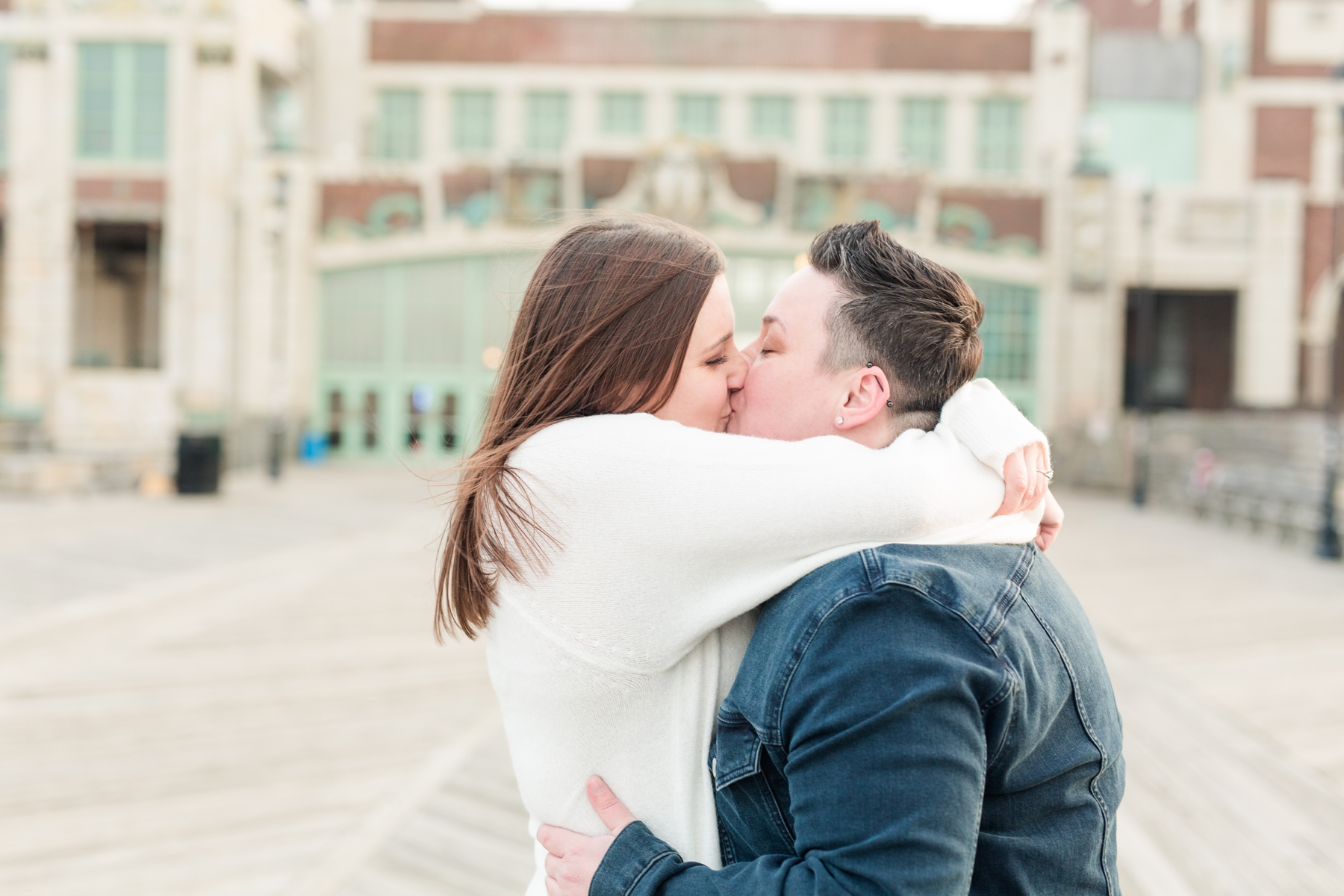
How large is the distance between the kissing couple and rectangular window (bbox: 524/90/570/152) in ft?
81.6

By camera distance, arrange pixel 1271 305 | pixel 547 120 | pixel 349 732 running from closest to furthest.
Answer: pixel 349 732, pixel 1271 305, pixel 547 120

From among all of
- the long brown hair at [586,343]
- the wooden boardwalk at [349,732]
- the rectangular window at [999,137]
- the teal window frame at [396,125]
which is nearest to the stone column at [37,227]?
the teal window frame at [396,125]

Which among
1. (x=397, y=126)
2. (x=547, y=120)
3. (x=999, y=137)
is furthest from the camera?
(x=397, y=126)

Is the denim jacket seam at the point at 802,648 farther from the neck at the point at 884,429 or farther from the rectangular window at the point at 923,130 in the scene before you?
the rectangular window at the point at 923,130

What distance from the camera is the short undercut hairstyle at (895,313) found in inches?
59.2

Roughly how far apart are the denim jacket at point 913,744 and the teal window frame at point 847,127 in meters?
25.0

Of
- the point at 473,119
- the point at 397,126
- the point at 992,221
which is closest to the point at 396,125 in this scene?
the point at 397,126

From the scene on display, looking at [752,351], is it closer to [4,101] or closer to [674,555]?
[674,555]

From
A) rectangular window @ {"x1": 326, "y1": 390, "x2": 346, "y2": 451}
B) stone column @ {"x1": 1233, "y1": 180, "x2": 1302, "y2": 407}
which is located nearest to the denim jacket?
stone column @ {"x1": 1233, "y1": 180, "x2": 1302, "y2": 407}

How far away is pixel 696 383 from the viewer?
5.26 ft

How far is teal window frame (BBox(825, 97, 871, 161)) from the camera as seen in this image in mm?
25172

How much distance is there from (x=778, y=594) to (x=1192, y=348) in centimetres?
2861

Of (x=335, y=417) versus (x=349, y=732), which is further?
(x=335, y=417)

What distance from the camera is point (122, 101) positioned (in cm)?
2238
